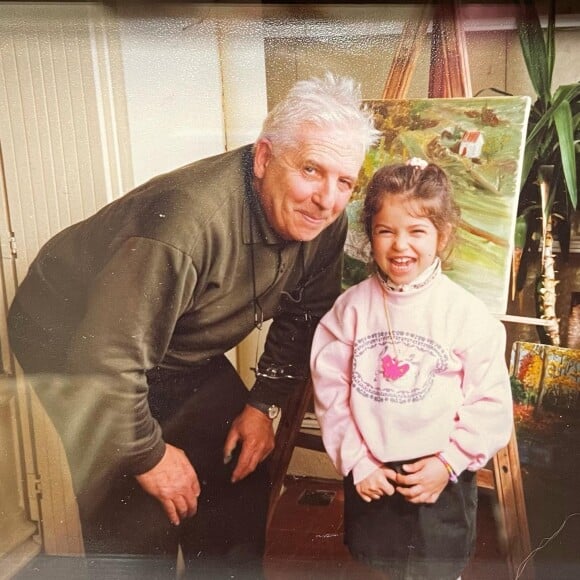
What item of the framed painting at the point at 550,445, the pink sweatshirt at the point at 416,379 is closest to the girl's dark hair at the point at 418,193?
the pink sweatshirt at the point at 416,379

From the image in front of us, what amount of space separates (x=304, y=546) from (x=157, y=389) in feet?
1.75

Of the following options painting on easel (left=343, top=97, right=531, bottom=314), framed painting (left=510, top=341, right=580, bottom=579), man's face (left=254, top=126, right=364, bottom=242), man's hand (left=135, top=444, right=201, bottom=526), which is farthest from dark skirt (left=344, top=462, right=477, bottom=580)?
man's face (left=254, top=126, right=364, bottom=242)

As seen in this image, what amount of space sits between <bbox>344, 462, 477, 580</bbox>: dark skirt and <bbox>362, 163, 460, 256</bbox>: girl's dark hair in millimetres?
568

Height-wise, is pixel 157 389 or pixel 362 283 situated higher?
pixel 362 283

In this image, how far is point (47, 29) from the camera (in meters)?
1.34

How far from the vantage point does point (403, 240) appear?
4.33ft

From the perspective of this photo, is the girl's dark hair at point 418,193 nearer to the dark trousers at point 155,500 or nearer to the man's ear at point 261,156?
the man's ear at point 261,156

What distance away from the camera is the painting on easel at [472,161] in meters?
1.34

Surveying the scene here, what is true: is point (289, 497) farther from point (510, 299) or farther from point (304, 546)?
point (510, 299)

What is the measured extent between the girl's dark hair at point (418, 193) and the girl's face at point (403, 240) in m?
0.01

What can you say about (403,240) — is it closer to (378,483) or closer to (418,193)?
(418,193)

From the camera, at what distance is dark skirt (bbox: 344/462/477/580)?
4.64 ft

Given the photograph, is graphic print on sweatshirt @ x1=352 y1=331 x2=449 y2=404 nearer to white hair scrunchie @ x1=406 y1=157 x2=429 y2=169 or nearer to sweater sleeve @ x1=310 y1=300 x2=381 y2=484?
sweater sleeve @ x1=310 y1=300 x2=381 y2=484

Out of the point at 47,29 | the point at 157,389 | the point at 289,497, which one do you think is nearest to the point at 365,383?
the point at 289,497
